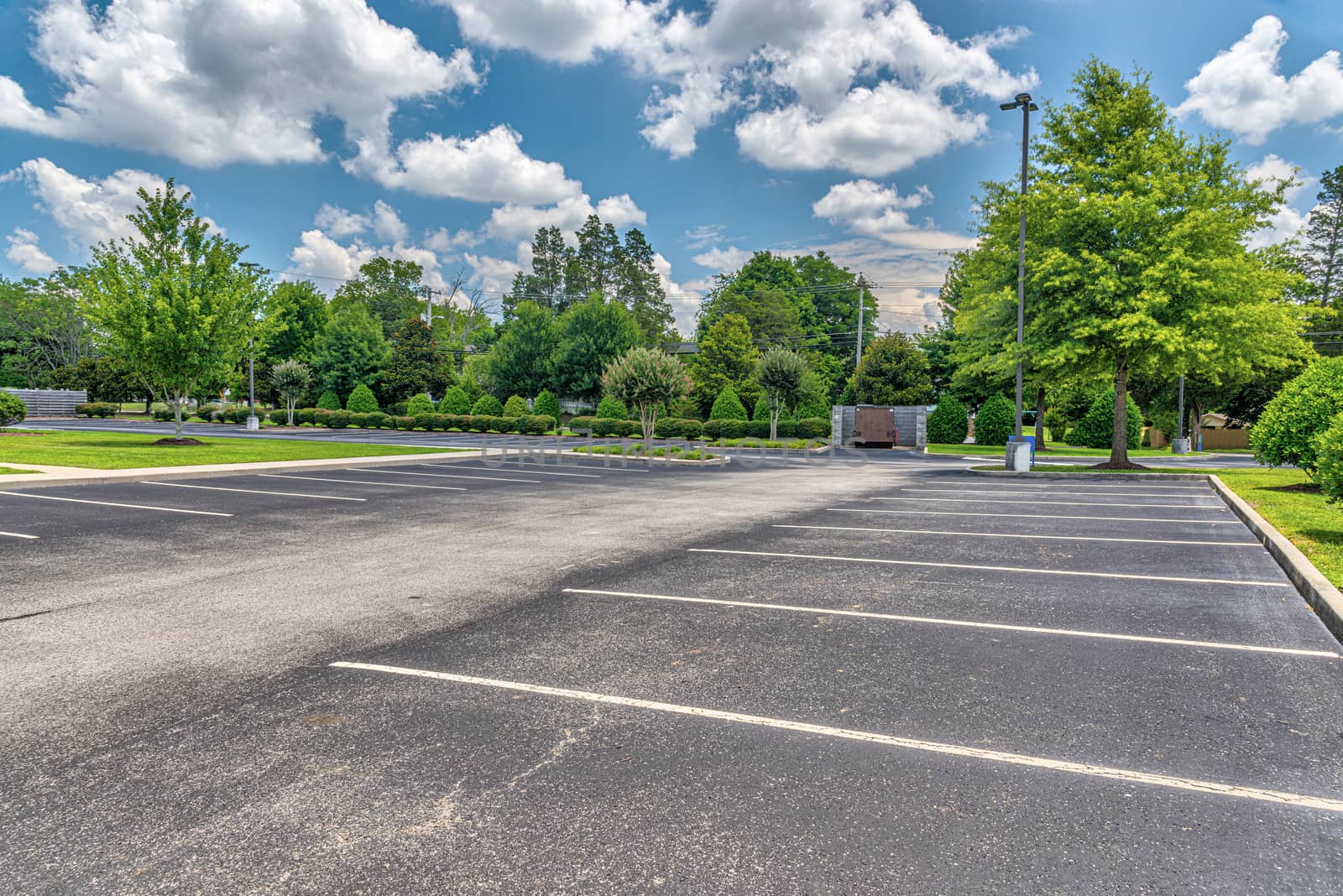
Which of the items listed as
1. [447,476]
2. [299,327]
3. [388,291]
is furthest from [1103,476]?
[388,291]

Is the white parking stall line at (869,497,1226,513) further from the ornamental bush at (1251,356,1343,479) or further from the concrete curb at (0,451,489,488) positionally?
the concrete curb at (0,451,489,488)

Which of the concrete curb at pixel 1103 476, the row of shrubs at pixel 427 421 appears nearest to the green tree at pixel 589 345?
the row of shrubs at pixel 427 421

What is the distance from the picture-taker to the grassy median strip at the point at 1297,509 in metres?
8.38

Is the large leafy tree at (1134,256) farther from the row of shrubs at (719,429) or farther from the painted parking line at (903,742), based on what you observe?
the painted parking line at (903,742)

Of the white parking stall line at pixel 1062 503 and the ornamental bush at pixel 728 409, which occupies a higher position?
the ornamental bush at pixel 728 409

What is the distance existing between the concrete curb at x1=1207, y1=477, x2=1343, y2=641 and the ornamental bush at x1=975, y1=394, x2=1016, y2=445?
30.0 metres

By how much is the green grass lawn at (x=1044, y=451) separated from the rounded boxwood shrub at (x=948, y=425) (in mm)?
2478

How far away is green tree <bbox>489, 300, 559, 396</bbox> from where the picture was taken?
2120 inches

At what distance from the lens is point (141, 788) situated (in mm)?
3340

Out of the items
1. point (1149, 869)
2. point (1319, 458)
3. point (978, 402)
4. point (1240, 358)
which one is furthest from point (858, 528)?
point (978, 402)

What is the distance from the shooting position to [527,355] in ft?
177

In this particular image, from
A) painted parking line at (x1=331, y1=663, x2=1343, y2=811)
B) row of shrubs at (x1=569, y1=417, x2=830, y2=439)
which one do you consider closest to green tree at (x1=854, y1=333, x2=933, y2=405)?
row of shrubs at (x1=569, y1=417, x2=830, y2=439)

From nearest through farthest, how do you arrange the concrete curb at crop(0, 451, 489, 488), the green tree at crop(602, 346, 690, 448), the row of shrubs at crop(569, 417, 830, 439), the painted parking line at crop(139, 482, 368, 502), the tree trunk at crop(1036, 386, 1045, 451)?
1. the painted parking line at crop(139, 482, 368, 502)
2. the concrete curb at crop(0, 451, 489, 488)
3. the green tree at crop(602, 346, 690, 448)
4. the tree trunk at crop(1036, 386, 1045, 451)
5. the row of shrubs at crop(569, 417, 830, 439)

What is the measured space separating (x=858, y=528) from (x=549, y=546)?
4.58 m
